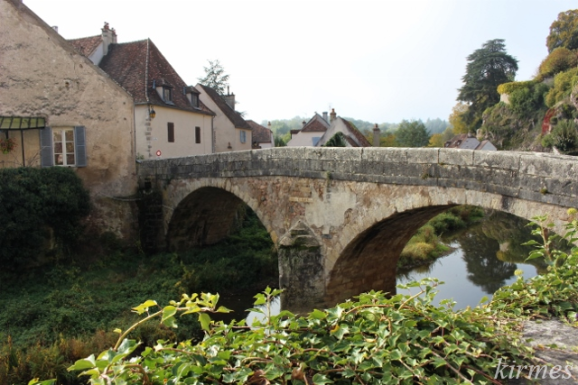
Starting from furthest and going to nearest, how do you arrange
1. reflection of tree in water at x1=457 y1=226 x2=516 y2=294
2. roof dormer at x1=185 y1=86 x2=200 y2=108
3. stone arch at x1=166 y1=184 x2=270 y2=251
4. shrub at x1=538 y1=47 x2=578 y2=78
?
shrub at x1=538 y1=47 x2=578 y2=78 < roof dormer at x1=185 y1=86 x2=200 y2=108 < reflection of tree in water at x1=457 y1=226 x2=516 y2=294 < stone arch at x1=166 y1=184 x2=270 y2=251

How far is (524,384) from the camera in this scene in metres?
2.15

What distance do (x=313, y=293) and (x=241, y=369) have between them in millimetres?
6552

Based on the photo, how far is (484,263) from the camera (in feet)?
50.5

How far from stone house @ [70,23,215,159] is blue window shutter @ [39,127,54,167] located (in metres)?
3.11

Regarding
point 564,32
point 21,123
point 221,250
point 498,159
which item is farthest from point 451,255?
point 564,32

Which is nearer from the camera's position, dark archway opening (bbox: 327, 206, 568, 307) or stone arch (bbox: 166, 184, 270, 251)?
dark archway opening (bbox: 327, 206, 568, 307)

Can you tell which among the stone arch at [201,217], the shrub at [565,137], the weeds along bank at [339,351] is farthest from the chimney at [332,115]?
the weeds along bank at [339,351]

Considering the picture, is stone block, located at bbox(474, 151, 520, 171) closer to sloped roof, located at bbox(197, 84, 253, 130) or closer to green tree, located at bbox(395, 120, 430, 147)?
sloped roof, located at bbox(197, 84, 253, 130)

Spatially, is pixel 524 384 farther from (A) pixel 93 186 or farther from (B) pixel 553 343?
(A) pixel 93 186

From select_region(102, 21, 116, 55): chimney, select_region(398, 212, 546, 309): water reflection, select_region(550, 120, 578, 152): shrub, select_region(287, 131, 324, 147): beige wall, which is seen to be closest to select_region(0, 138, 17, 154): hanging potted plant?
select_region(102, 21, 116, 55): chimney

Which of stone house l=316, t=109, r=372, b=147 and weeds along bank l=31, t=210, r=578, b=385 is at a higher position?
stone house l=316, t=109, r=372, b=147

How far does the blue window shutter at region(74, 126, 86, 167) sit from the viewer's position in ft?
41.4

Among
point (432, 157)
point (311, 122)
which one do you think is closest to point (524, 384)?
point (432, 157)

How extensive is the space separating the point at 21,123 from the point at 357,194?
358 inches
